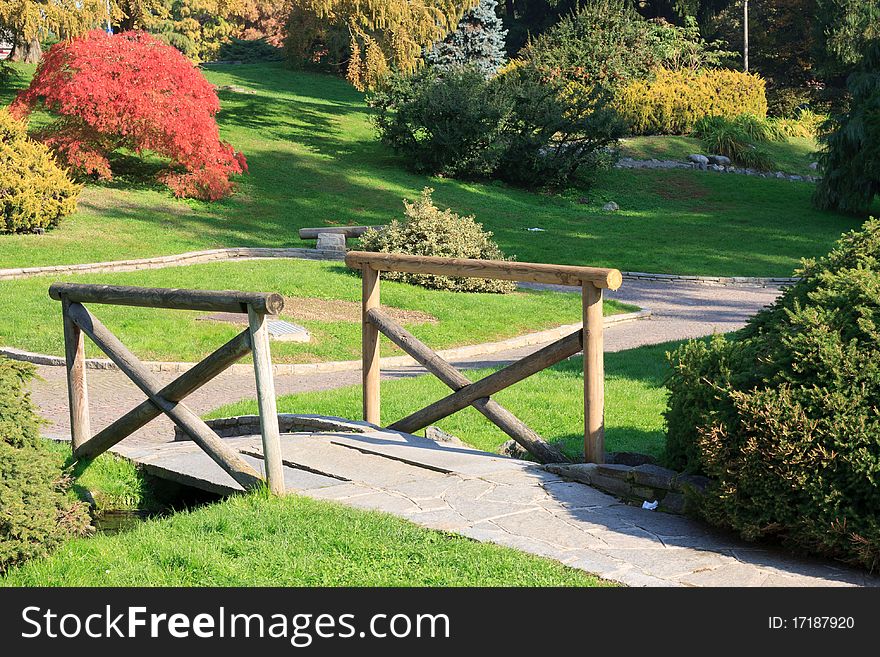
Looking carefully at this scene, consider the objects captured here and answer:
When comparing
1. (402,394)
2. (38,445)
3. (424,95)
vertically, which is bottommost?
(402,394)

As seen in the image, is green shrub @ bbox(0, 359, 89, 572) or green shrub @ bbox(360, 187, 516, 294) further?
green shrub @ bbox(360, 187, 516, 294)

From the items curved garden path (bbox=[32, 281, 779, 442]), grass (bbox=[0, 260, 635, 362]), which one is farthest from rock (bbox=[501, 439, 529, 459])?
grass (bbox=[0, 260, 635, 362])

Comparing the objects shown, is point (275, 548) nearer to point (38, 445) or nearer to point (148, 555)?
point (148, 555)

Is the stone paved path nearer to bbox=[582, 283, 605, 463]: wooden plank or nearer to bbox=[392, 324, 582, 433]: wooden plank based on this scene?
bbox=[392, 324, 582, 433]: wooden plank

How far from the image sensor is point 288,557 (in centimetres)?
486

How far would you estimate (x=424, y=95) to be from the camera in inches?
1119

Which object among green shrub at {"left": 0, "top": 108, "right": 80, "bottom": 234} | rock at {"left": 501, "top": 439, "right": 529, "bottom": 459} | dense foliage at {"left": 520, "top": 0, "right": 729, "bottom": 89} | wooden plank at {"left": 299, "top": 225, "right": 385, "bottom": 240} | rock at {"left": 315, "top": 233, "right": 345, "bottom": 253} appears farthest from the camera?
dense foliage at {"left": 520, "top": 0, "right": 729, "bottom": 89}

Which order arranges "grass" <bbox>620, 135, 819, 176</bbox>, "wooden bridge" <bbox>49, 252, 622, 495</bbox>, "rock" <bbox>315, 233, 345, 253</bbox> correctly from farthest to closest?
"grass" <bbox>620, 135, 819, 176</bbox> < "rock" <bbox>315, 233, 345, 253</bbox> < "wooden bridge" <bbox>49, 252, 622, 495</bbox>

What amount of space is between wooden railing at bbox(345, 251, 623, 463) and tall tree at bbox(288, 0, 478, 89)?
2215 centimetres

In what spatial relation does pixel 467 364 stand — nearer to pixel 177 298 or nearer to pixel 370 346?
pixel 370 346

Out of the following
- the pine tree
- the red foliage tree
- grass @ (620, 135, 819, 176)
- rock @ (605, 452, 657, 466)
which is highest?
the pine tree

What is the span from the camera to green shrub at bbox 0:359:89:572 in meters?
5.08
